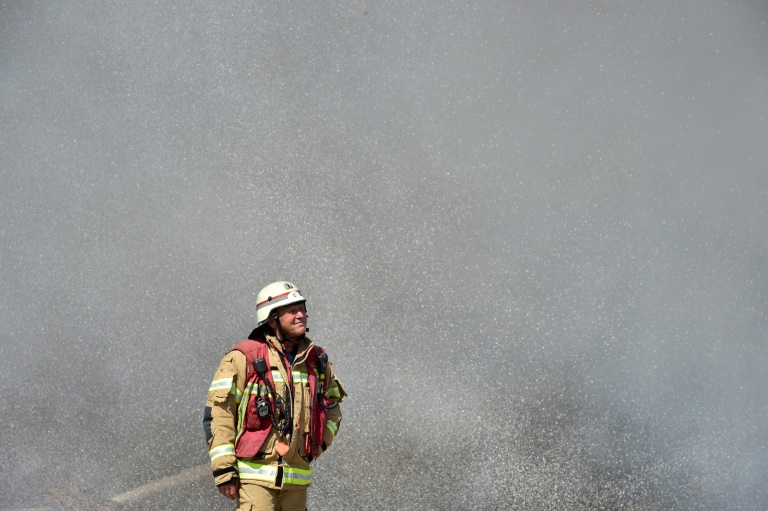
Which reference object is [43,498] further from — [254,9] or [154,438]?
[254,9]

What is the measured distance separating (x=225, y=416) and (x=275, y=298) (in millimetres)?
554

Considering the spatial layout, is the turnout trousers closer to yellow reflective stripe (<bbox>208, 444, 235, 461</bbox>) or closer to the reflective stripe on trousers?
the reflective stripe on trousers

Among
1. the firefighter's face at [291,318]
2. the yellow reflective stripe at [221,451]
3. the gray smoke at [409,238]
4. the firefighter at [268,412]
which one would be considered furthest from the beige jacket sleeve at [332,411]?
the gray smoke at [409,238]

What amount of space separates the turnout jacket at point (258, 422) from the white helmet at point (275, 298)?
12 cm

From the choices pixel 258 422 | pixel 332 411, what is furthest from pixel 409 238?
pixel 258 422

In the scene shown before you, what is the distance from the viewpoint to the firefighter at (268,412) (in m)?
4.28

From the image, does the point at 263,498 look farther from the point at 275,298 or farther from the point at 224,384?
the point at 275,298

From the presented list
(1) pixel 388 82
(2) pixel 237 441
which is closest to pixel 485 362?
(1) pixel 388 82

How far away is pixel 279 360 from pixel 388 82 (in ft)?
11.3

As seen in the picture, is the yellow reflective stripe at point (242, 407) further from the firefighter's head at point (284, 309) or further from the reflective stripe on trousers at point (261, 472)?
the firefighter's head at point (284, 309)

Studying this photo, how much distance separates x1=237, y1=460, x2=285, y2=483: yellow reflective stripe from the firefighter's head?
0.58 meters

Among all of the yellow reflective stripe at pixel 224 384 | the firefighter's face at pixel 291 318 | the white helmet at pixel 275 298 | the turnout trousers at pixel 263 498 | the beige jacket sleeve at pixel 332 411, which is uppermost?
the white helmet at pixel 275 298

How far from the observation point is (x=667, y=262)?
22.2 feet

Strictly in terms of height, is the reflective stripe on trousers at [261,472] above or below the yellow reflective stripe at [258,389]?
below
